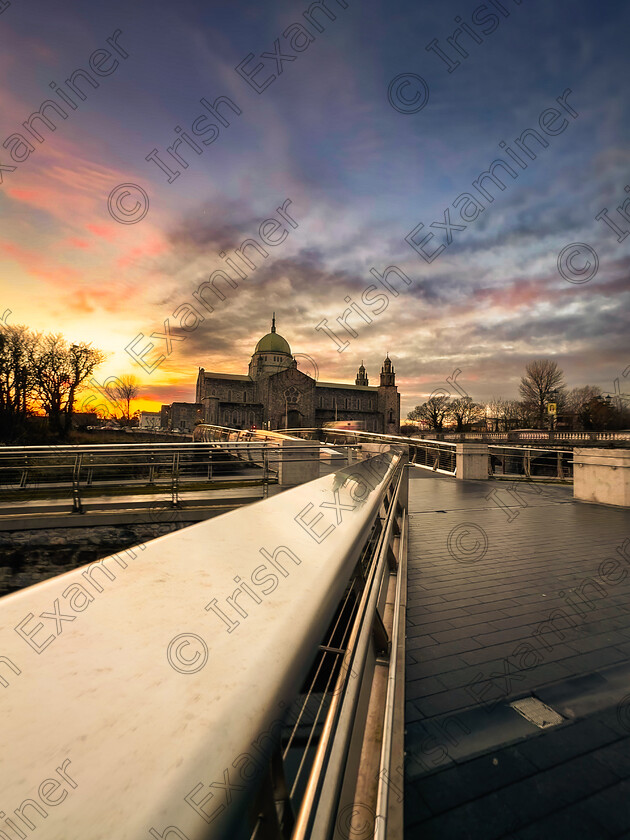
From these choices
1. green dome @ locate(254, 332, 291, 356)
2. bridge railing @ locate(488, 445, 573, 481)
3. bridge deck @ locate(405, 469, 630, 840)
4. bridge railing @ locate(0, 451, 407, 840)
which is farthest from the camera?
green dome @ locate(254, 332, 291, 356)

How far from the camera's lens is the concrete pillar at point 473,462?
1397cm

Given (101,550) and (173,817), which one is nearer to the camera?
(173,817)

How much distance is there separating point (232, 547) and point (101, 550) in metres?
7.61

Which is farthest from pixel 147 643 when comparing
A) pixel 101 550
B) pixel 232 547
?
pixel 101 550

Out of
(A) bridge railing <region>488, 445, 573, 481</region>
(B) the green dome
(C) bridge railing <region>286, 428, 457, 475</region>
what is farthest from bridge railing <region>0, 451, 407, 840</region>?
(B) the green dome

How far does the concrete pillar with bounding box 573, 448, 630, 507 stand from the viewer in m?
8.71

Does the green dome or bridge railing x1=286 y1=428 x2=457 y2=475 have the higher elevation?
the green dome

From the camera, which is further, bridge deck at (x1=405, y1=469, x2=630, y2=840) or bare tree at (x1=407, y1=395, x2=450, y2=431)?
bare tree at (x1=407, y1=395, x2=450, y2=431)

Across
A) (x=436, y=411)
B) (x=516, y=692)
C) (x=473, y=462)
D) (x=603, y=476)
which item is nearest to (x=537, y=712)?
(x=516, y=692)

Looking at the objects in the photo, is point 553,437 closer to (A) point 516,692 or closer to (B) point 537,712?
(A) point 516,692

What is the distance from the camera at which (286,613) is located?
0.85 m

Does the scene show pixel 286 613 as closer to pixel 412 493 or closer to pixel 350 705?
pixel 350 705

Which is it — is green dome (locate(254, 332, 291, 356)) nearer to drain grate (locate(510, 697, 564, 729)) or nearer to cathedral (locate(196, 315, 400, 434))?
cathedral (locate(196, 315, 400, 434))

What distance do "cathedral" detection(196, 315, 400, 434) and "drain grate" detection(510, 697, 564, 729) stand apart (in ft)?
196
